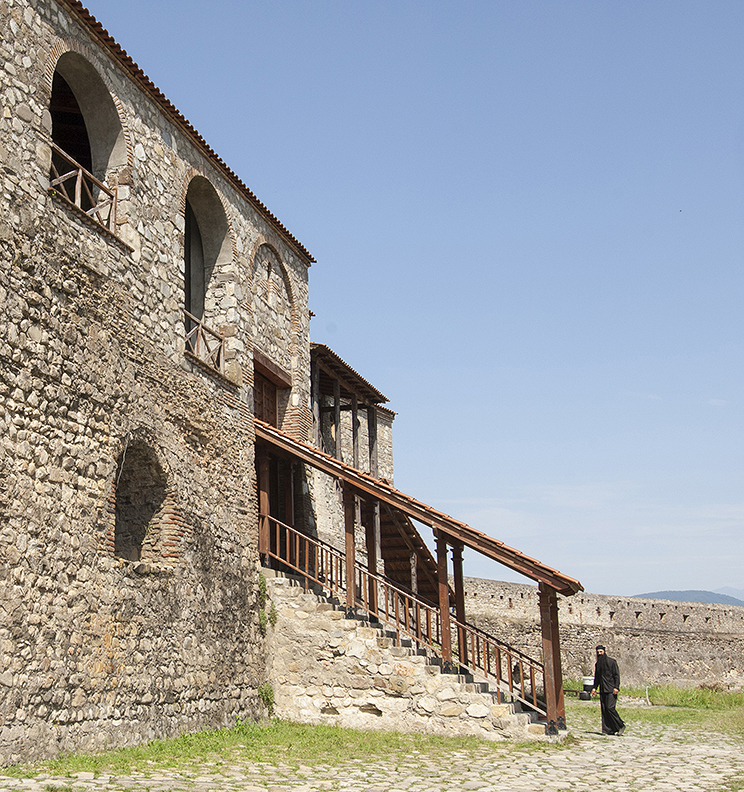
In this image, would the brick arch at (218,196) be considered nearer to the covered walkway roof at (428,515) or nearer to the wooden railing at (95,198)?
the wooden railing at (95,198)

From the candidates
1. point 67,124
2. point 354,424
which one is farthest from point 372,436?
point 67,124

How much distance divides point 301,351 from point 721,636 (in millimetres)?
23180

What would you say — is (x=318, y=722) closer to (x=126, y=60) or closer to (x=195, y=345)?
(x=195, y=345)

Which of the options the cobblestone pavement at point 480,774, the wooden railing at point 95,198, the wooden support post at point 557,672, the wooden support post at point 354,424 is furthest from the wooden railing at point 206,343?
the wooden support post at point 354,424

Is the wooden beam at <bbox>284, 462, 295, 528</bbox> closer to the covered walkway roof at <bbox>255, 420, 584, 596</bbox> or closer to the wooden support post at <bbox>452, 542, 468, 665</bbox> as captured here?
the covered walkway roof at <bbox>255, 420, 584, 596</bbox>

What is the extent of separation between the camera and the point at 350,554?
1205 centimetres

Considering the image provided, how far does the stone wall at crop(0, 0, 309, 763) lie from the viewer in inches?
301

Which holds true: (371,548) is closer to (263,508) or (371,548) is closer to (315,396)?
(263,508)

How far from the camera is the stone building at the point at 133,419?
7734mm

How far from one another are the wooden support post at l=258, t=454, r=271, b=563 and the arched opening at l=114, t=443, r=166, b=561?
266 centimetres

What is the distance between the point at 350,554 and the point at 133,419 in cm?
401

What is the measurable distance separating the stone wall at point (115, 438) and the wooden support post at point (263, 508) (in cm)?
30

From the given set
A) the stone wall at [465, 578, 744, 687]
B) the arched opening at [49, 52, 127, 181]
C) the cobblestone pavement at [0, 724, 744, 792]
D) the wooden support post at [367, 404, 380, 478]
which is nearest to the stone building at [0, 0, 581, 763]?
the arched opening at [49, 52, 127, 181]

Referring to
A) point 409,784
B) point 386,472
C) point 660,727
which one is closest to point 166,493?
point 409,784
